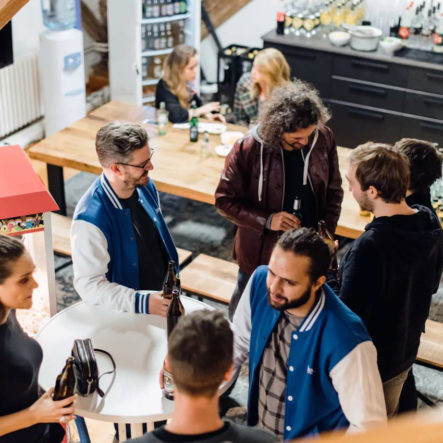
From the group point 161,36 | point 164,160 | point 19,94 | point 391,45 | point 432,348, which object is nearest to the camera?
point 432,348

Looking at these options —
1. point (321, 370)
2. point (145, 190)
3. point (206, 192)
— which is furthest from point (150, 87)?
point (321, 370)

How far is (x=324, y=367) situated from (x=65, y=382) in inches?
31.0

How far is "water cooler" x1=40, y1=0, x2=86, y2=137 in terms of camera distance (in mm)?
5977

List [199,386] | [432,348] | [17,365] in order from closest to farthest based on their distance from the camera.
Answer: [199,386]
[17,365]
[432,348]

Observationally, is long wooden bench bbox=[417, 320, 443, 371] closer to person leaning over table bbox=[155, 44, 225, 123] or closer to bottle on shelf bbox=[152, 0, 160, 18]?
person leaning over table bbox=[155, 44, 225, 123]

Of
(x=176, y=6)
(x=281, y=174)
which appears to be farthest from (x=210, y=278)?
(x=176, y=6)

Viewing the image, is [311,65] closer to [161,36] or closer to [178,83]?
[161,36]

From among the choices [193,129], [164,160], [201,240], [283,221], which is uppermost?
[283,221]

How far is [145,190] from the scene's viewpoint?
269 centimetres

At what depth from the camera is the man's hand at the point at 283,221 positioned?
9.28 ft

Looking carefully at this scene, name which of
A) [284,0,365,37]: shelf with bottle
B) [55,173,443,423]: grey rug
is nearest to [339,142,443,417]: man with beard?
[55,173,443,423]: grey rug

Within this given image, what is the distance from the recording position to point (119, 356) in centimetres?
235

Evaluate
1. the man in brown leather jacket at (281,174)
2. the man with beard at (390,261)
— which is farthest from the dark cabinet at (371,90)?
the man with beard at (390,261)

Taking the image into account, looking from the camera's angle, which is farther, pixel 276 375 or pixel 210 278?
pixel 210 278
